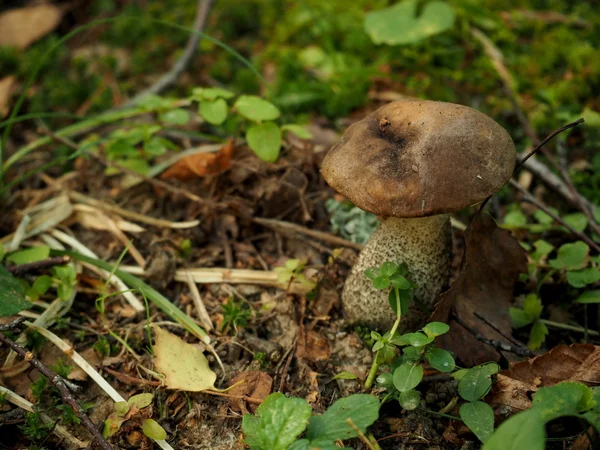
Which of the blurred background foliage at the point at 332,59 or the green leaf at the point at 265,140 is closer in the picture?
the green leaf at the point at 265,140

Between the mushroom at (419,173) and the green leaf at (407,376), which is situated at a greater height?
the mushroom at (419,173)

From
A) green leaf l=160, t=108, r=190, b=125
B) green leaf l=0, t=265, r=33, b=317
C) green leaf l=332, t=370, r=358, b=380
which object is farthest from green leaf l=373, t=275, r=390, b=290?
green leaf l=160, t=108, r=190, b=125

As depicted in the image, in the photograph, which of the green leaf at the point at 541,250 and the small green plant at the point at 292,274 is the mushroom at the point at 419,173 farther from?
the green leaf at the point at 541,250

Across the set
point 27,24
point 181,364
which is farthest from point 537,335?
point 27,24

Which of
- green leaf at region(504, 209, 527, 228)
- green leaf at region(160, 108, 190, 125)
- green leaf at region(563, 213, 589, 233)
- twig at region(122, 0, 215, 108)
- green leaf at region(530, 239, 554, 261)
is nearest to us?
green leaf at region(530, 239, 554, 261)

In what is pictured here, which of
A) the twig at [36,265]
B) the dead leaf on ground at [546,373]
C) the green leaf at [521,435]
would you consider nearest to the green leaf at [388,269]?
the dead leaf on ground at [546,373]

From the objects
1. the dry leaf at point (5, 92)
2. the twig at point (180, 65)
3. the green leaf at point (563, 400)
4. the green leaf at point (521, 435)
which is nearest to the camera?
the green leaf at point (521, 435)

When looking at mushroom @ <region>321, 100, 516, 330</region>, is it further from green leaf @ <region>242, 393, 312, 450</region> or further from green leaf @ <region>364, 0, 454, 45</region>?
green leaf @ <region>364, 0, 454, 45</region>
